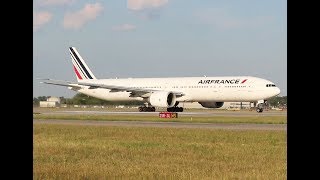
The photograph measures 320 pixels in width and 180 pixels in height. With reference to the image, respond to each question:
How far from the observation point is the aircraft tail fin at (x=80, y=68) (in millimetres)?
81988

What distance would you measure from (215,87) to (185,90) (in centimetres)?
467

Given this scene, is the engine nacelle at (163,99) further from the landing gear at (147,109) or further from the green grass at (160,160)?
the green grass at (160,160)

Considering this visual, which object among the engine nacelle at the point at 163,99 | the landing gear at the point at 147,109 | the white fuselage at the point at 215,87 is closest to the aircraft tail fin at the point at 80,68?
the white fuselage at the point at 215,87

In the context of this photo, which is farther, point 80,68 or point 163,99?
point 80,68

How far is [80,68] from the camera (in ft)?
272

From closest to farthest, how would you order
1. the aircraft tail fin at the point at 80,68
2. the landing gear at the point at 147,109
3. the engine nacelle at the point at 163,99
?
the engine nacelle at the point at 163,99, the landing gear at the point at 147,109, the aircraft tail fin at the point at 80,68

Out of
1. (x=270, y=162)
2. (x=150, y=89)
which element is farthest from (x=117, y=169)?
(x=150, y=89)

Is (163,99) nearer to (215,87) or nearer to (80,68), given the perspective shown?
(215,87)

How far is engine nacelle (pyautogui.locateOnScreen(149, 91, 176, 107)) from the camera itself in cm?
6325

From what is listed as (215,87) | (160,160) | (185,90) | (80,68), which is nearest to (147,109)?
(185,90)
